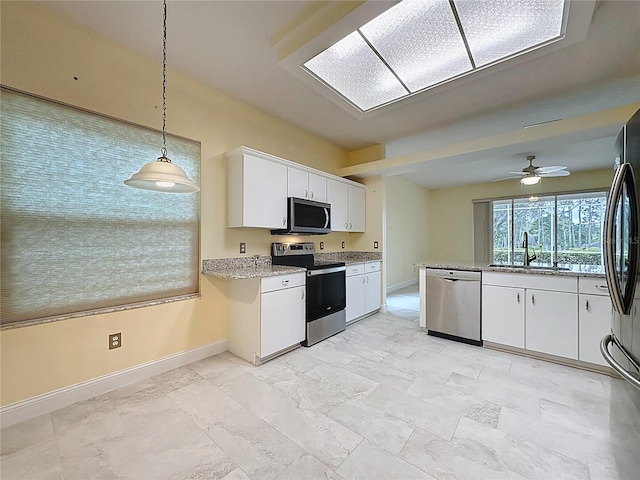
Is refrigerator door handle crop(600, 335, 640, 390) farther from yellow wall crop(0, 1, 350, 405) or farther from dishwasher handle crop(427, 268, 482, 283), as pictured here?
yellow wall crop(0, 1, 350, 405)

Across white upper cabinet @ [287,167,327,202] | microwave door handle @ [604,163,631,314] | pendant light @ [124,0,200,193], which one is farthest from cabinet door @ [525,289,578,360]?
pendant light @ [124,0,200,193]

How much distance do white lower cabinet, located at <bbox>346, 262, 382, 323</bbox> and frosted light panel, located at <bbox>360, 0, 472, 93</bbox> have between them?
2418 millimetres

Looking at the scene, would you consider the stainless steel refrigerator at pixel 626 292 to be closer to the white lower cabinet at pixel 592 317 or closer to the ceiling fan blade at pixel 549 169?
the white lower cabinet at pixel 592 317

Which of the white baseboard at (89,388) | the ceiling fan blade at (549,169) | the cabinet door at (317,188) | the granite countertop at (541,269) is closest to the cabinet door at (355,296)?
the granite countertop at (541,269)

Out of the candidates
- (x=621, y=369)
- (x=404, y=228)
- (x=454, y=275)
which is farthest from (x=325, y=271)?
(x=404, y=228)

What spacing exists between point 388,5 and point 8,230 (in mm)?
2849

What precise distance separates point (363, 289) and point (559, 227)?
17.3 ft

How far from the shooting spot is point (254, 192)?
2893mm

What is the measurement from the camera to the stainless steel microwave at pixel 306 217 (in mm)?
3238

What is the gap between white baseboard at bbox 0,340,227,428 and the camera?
180cm

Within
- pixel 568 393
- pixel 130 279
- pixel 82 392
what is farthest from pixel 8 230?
pixel 568 393

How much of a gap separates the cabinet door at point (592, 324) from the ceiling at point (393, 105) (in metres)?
1.62

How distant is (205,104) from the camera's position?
2.84 m

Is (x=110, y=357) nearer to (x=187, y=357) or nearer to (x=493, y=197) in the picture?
(x=187, y=357)
